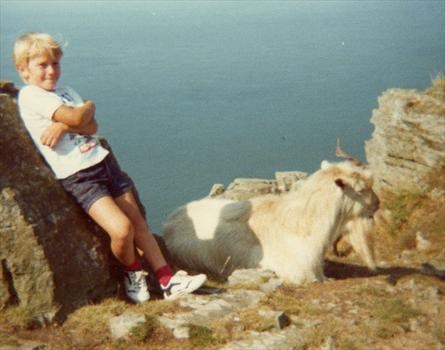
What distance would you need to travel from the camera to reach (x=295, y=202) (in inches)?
335

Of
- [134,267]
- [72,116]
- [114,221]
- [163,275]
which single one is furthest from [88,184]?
[163,275]

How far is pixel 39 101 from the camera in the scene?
580cm

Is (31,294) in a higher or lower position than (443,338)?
higher

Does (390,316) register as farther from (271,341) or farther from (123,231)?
(123,231)

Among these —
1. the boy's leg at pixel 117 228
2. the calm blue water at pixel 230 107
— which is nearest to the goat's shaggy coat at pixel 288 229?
the boy's leg at pixel 117 228

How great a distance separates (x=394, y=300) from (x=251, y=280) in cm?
194

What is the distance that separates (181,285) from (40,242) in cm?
174

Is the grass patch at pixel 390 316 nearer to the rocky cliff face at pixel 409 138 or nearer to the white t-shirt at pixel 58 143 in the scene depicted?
the white t-shirt at pixel 58 143

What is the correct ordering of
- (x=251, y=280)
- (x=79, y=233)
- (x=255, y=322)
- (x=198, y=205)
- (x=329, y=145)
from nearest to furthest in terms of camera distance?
(x=255, y=322)
(x=79, y=233)
(x=251, y=280)
(x=198, y=205)
(x=329, y=145)

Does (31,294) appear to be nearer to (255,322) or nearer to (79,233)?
(79,233)

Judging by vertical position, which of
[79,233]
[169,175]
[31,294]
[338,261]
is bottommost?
[169,175]

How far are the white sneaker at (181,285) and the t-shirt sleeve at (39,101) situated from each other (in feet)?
7.80

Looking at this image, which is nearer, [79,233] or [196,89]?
[79,233]

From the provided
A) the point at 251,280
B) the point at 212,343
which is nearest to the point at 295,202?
the point at 251,280
